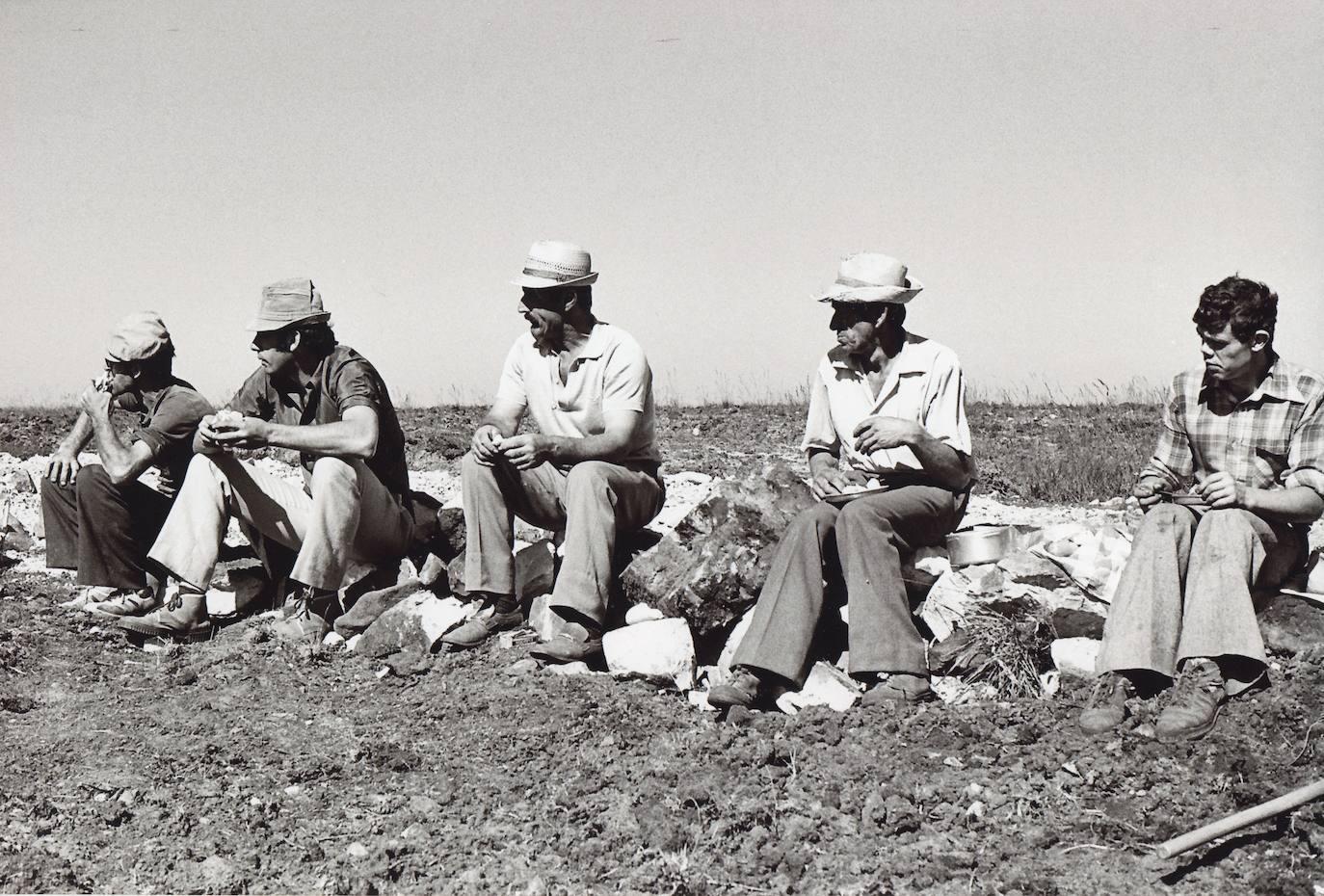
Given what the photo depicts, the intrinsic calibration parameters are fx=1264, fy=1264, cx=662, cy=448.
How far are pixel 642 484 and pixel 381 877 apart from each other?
217 cm

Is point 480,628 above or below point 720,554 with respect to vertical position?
below

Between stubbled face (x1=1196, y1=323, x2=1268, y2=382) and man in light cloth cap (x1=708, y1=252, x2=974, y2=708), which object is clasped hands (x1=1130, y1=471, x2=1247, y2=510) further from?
man in light cloth cap (x1=708, y1=252, x2=974, y2=708)

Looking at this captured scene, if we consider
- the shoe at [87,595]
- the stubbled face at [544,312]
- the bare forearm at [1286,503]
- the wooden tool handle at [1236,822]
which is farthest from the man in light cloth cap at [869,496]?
the shoe at [87,595]

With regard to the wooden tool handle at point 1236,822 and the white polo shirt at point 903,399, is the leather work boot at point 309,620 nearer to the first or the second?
the white polo shirt at point 903,399

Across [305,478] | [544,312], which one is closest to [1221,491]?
[544,312]

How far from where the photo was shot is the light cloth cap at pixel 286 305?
568 cm

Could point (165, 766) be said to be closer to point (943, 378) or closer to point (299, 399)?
point (299, 399)

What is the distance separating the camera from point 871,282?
4.81 meters

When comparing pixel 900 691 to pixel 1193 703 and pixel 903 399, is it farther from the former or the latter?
pixel 903 399

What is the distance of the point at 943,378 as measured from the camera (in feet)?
15.8

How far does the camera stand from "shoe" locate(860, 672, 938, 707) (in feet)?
14.2

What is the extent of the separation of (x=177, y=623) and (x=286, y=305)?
60.8 inches

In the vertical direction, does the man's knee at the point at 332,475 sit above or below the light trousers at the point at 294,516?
above

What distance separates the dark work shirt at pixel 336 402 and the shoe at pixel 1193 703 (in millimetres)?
3441
